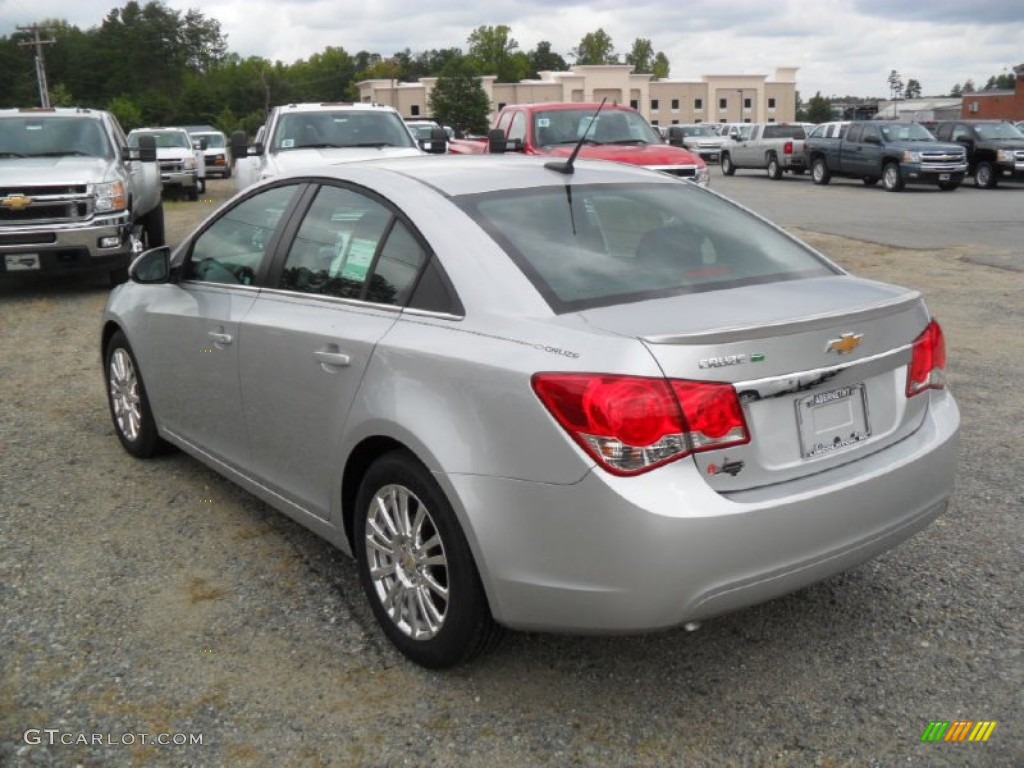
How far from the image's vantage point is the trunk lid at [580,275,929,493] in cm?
294

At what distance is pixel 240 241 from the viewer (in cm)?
470

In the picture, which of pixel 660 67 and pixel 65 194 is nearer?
pixel 65 194

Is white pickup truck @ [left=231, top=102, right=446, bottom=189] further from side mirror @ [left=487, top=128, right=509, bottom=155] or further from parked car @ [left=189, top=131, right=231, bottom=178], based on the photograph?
parked car @ [left=189, top=131, right=231, bottom=178]

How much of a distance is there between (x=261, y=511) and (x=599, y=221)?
2.23 meters

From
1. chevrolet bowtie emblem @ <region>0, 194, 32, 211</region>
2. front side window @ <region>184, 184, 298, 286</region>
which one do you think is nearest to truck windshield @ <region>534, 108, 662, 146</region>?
chevrolet bowtie emblem @ <region>0, 194, 32, 211</region>

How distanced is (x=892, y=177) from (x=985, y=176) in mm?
2689

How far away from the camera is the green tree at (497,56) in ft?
464

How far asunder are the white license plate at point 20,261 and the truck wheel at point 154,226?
3538mm

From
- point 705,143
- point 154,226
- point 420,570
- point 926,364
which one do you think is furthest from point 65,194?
point 705,143

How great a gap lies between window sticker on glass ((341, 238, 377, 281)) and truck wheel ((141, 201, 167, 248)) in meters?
11.6

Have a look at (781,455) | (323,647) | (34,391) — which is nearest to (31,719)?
(323,647)

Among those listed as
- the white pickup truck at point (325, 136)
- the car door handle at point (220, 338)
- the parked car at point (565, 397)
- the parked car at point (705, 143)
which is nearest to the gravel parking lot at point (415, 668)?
the parked car at point (565, 397)

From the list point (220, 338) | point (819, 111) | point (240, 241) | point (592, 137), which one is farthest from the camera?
point (819, 111)

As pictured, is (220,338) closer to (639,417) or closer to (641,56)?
(639,417)
